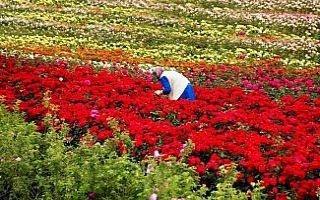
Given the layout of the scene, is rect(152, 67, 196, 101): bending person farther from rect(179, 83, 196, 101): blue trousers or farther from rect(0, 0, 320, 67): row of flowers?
rect(0, 0, 320, 67): row of flowers

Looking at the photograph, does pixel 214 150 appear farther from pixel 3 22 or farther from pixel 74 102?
pixel 3 22

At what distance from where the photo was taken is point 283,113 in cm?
1018

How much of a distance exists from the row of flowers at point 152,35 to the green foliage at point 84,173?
10.4m

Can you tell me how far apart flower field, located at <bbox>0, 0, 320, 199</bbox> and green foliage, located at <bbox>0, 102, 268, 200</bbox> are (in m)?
0.96

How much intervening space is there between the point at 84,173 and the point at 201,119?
3.16m

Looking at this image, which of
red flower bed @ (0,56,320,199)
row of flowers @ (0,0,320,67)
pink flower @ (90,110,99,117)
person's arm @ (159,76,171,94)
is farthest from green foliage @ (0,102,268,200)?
row of flowers @ (0,0,320,67)

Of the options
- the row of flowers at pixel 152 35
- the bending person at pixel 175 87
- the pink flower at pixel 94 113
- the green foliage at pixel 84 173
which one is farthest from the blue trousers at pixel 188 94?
the row of flowers at pixel 152 35

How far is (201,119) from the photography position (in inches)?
372

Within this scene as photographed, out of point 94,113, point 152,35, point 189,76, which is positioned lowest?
point 152,35

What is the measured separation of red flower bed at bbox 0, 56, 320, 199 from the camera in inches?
297

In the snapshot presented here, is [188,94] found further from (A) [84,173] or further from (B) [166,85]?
(A) [84,173]

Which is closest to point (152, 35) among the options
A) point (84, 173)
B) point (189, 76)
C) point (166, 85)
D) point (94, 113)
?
point (189, 76)

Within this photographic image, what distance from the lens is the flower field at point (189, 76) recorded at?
26.5 ft

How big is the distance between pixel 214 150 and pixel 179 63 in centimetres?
851
